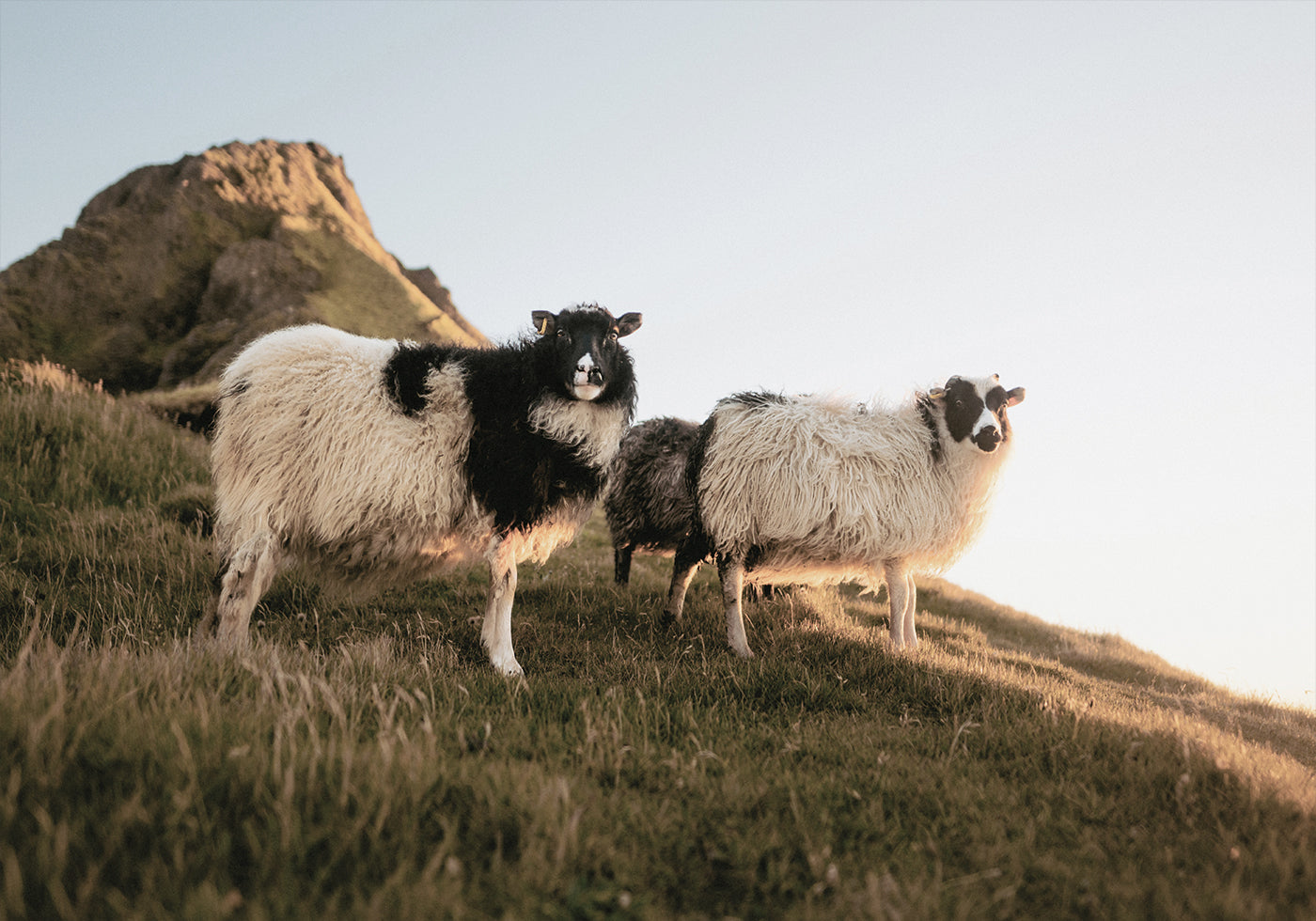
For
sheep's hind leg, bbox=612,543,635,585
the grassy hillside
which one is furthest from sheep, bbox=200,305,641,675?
sheep's hind leg, bbox=612,543,635,585

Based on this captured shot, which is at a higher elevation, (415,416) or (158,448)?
(415,416)

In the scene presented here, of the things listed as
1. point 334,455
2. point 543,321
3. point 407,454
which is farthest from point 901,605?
point 334,455

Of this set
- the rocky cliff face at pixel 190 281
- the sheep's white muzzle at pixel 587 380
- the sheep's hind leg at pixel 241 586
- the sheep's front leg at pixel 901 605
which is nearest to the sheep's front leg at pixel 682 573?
the sheep's front leg at pixel 901 605

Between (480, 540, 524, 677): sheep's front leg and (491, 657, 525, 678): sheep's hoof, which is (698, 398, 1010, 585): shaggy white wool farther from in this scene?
(491, 657, 525, 678): sheep's hoof

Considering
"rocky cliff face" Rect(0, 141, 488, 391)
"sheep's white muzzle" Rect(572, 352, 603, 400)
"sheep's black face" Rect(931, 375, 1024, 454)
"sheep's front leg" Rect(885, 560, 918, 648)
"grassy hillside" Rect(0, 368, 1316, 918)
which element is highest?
"rocky cliff face" Rect(0, 141, 488, 391)

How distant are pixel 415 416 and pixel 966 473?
17.5ft

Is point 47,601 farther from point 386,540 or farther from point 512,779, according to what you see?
point 512,779

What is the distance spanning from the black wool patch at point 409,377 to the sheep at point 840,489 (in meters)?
2.79

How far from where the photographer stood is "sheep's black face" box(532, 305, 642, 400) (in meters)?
5.26

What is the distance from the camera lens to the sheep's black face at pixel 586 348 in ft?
17.3

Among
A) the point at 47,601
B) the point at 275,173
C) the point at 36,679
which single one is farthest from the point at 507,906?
the point at 275,173

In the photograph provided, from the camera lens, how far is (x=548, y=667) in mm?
5184

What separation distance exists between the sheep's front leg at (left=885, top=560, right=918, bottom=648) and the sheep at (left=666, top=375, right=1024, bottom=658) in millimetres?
11

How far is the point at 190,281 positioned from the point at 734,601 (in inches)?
1499
